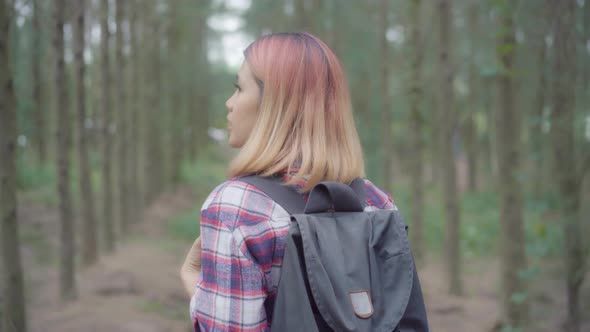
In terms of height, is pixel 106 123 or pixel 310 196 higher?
pixel 310 196

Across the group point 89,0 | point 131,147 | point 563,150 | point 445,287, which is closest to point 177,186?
point 131,147

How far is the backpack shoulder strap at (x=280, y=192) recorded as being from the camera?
166 centimetres

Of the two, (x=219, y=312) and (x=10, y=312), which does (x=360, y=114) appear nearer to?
(x=10, y=312)

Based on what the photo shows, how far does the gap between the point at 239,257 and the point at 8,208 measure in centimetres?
316

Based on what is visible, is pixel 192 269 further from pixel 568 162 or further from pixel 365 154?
pixel 365 154

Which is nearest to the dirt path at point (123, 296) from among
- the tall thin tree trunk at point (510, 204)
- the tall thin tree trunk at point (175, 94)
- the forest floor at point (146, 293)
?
the forest floor at point (146, 293)

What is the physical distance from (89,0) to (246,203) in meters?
12.3

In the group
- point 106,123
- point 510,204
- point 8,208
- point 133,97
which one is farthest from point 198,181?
point 8,208

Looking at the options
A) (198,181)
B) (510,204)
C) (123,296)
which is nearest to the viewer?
(510,204)

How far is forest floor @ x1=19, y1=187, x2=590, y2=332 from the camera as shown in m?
7.20

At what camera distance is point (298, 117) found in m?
1.75

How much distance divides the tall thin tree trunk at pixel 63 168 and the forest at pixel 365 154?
0.02 meters

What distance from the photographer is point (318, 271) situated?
5.14 feet

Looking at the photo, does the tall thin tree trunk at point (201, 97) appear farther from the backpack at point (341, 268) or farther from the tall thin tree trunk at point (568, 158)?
the backpack at point (341, 268)
